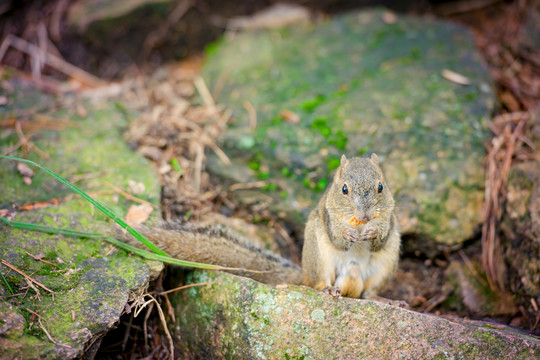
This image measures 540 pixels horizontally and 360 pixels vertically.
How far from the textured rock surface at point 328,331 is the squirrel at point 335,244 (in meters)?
0.24

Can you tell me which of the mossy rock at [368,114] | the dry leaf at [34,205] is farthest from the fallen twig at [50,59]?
the dry leaf at [34,205]

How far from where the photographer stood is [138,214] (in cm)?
320

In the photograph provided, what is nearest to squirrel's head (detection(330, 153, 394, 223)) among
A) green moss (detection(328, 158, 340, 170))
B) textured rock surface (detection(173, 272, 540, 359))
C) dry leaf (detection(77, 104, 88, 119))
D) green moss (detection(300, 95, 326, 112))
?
textured rock surface (detection(173, 272, 540, 359))

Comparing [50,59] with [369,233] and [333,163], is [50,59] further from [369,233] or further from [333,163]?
[369,233]

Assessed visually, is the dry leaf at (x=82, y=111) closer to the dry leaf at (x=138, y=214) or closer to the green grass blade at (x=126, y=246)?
the dry leaf at (x=138, y=214)

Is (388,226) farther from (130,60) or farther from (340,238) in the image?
(130,60)

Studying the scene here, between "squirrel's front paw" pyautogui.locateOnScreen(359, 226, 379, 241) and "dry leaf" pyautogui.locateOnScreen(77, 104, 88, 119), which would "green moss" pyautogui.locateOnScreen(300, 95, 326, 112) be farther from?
"dry leaf" pyautogui.locateOnScreen(77, 104, 88, 119)

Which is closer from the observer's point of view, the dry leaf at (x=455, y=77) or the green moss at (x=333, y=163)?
the green moss at (x=333, y=163)

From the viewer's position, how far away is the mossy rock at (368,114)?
12.2ft

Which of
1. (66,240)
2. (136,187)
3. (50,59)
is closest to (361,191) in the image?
(136,187)

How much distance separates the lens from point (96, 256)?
284 cm

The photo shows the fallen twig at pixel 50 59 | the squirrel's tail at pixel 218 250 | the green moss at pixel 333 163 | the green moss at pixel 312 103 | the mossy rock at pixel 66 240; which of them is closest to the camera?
the mossy rock at pixel 66 240

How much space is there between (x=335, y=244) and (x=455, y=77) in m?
2.46

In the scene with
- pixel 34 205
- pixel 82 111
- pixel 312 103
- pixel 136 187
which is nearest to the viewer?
pixel 34 205
